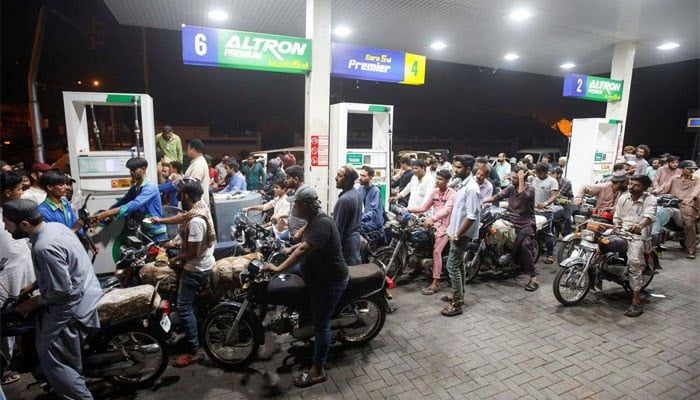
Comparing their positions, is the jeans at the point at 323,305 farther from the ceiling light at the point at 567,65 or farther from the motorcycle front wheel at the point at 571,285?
the ceiling light at the point at 567,65

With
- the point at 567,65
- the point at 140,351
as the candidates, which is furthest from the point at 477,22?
the point at 140,351

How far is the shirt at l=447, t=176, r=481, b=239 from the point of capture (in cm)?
475

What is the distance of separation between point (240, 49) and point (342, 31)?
5.14m

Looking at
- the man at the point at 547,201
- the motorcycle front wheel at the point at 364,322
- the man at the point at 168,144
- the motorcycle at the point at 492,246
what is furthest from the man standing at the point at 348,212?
the man at the point at 168,144

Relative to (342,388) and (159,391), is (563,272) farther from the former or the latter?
(159,391)

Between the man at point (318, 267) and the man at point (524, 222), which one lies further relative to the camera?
the man at point (524, 222)

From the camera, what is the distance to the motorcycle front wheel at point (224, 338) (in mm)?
3674

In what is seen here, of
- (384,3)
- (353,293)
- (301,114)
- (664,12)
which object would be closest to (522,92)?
(301,114)

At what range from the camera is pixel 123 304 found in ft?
10.5

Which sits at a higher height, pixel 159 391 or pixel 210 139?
pixel 210 139

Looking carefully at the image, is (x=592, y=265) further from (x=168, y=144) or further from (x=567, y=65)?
(x=567, y=65)

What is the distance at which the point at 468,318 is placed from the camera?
488cm

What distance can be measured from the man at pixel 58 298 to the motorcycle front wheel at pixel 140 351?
0.37 metres

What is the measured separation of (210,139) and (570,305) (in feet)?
75.7
